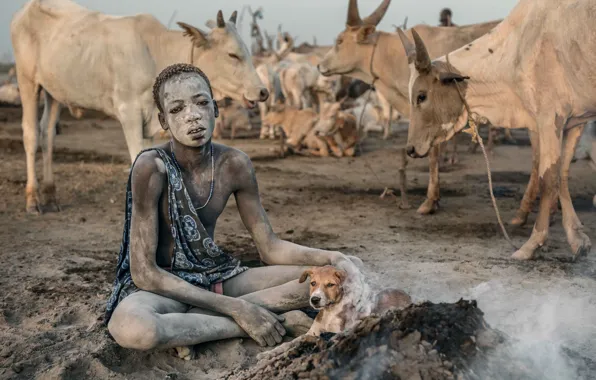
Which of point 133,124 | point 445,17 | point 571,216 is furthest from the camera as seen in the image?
point 445,17

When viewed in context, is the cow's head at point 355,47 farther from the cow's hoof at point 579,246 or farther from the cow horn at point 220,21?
the cow's hoof at point 579,246

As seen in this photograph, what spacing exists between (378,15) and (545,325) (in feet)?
18.9

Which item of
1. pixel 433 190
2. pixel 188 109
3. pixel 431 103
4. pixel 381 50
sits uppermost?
pixel 381 50

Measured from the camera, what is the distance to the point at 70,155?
12047 millimetres

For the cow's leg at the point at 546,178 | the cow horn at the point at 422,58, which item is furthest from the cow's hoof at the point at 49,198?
the cow's leg at the point at 546,178

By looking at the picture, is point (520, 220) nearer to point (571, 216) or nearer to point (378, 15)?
point (571, 216)

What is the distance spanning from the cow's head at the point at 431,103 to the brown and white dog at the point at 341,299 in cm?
323

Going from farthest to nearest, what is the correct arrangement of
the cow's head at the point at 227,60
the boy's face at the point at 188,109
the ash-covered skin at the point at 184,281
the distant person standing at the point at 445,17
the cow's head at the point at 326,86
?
the cow's head at the point at 326,86 < the distant person standing at the point at 445,17 < the cow's head at the point at 227,60 < the boy's face at the point at 188,109 < the ash-covered skin at the point at 184,281

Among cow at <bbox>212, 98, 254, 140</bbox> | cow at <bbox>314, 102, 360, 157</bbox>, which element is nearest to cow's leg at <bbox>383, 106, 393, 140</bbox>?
cow at <bbox>212, 98, 254, 140</bbox>

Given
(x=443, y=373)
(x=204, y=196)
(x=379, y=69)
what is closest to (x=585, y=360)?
(x=443, y=373)

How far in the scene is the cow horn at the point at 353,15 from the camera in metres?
8.55

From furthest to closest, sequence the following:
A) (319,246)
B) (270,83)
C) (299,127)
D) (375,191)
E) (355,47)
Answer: (270,83)
(299,127)
(375,191)
(355,47)
(319,246)

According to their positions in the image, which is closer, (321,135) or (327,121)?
(321,135)

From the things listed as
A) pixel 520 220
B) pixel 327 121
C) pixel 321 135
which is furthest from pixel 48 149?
pixel 327 121
